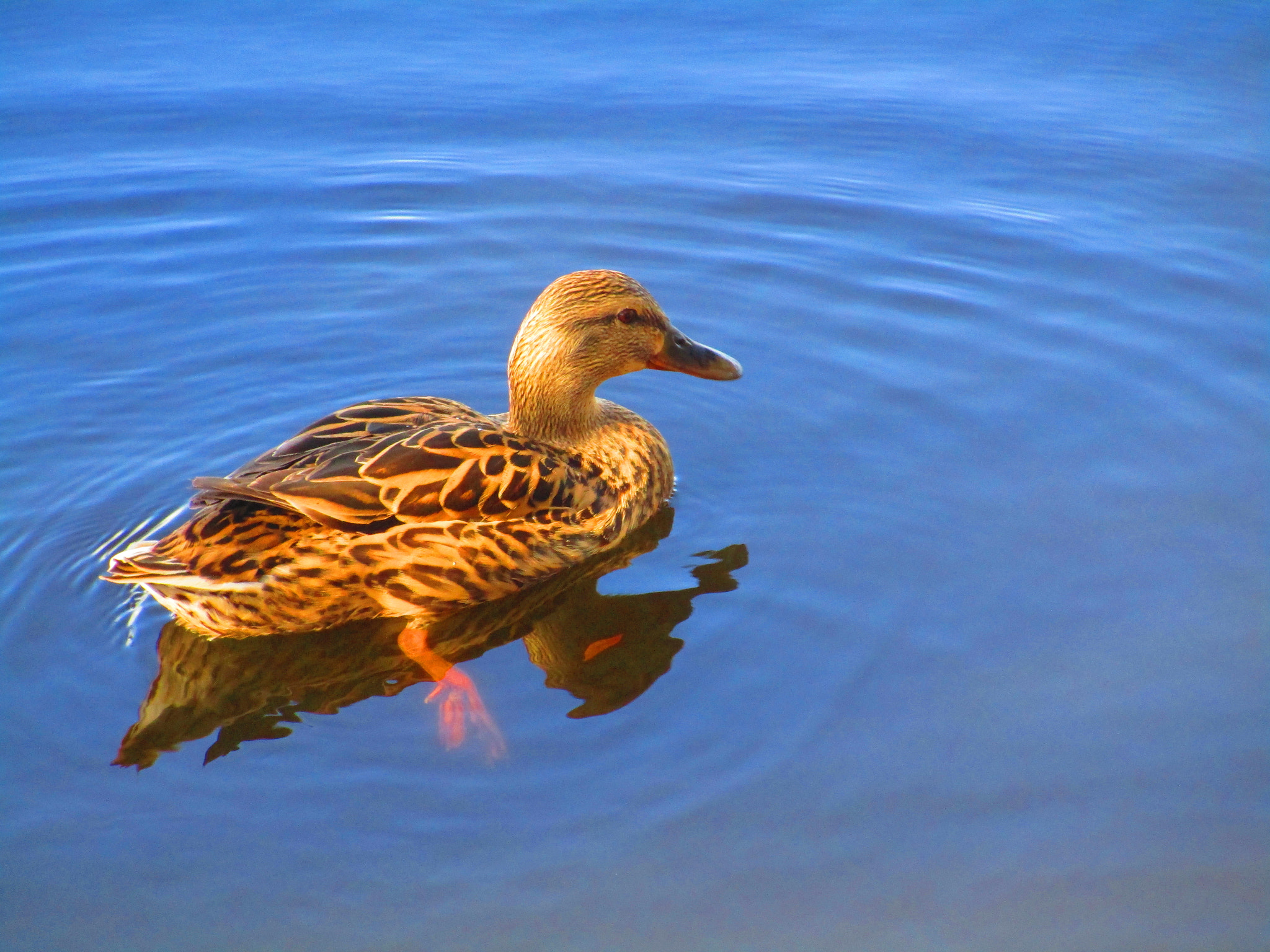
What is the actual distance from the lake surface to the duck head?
1.89 feet

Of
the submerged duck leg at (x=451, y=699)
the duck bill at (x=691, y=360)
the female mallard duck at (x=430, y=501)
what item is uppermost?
the duck bill at (x=691, y=360)

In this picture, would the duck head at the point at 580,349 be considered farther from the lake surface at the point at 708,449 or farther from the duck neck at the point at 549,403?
the lake surface at the point at 708,449

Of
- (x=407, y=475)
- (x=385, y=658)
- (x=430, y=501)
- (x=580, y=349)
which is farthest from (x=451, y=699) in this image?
(x=580, y=349)

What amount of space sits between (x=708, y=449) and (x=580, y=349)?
3.04 ft

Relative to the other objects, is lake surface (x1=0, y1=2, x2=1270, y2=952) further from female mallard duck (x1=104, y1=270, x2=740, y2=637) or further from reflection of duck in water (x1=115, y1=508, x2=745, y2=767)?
female mallard duck (x1=104, y1=270, x2=740, y2=637)

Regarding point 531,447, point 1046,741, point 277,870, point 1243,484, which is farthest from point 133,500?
point 1243,484

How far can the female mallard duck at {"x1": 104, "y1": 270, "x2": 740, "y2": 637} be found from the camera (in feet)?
15.2

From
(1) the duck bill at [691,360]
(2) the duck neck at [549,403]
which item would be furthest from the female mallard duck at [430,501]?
(1) the duck bill at [691,360]

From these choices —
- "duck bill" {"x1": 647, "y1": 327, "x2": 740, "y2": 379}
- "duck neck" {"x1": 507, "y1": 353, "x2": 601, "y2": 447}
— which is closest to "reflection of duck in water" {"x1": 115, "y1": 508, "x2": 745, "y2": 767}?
"duck neck" {"x1": 507, "y1": 353, "x2": 601, "y2": 447}

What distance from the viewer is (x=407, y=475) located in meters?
4.82

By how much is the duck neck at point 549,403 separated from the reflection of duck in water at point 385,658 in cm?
69

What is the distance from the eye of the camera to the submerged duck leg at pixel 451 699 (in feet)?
13.8

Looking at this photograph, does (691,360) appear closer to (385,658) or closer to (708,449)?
(708,449)

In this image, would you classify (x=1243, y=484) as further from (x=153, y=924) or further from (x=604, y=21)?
(x=604, y=21)
